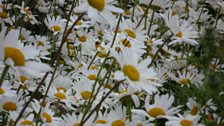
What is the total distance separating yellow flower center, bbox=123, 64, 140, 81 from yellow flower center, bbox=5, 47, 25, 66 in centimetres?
28

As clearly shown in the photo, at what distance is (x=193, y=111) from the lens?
1.57 meters

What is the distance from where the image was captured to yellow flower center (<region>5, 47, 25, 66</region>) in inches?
37.1

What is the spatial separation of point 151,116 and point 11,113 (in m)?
0.39

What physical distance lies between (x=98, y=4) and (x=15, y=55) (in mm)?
294

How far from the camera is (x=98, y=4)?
1.17m

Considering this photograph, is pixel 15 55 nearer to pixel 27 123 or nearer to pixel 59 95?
pixel 27 123

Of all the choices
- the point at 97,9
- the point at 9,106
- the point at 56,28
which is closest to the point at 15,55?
the point at 97,9

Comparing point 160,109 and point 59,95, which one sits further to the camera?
point 59,95

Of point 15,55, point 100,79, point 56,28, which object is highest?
Answer: point 15,55

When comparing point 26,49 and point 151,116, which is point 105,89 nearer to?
point 151,116

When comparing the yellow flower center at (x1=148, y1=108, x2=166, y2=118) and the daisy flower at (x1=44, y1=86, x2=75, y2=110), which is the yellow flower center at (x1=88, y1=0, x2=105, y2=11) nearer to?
the yellow flower center at (x1=148, y1=108, x2=166, y2=118)

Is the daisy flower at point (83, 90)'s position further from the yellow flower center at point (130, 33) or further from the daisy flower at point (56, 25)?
the daisy flower at point (56, 25)

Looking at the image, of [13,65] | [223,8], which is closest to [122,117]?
[13,65]

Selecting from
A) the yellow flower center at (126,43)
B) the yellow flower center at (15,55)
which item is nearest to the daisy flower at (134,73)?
the yellow flower center at (15,55)
